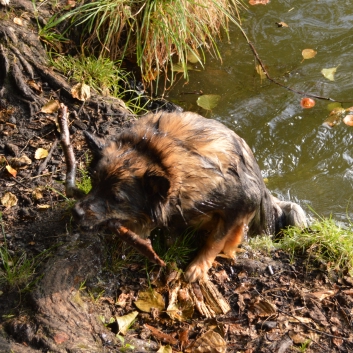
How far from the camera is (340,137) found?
23.2 ft

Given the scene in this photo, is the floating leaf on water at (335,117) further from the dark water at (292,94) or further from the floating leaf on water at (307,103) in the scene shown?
the floating leaf on water at (307,103)

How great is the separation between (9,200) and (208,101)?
11.6ft

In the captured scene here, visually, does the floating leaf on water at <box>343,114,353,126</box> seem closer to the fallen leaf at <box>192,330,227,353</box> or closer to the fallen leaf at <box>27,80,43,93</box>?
the fallen leaf at <box>27,80,43,93</box>

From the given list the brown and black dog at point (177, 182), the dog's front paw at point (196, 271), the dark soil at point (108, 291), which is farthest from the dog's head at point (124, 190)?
the dog's front paw at point (196, 271)

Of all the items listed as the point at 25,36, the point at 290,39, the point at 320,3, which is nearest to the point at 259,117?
the point at 290,39

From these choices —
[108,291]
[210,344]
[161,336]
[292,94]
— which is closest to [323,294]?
[210,344]

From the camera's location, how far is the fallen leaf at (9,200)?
4.56 metres

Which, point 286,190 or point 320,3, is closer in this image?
point 286,190

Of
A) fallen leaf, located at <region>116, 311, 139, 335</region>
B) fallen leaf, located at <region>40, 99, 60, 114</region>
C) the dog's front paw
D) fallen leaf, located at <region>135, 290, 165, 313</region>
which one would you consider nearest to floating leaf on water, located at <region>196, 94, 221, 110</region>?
fallen leaf, located at <region>40, 99, 60, 114</region>

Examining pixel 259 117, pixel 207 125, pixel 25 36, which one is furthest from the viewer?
pixel 259 117

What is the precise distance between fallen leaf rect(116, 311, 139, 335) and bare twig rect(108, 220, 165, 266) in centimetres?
45

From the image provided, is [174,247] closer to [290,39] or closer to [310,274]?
[310,274]

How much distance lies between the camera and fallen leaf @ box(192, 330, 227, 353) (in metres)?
3.71

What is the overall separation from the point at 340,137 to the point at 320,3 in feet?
9.14
